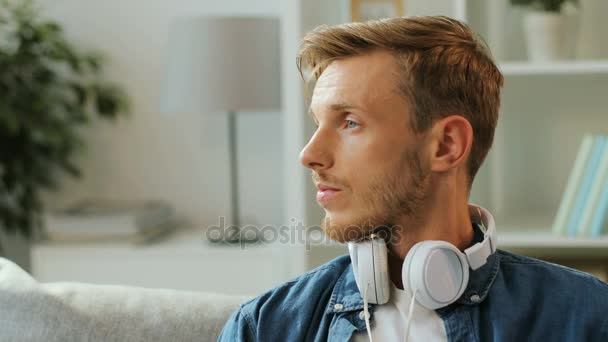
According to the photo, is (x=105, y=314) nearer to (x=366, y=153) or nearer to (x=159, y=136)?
(x=366, y=153)

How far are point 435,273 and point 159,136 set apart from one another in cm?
205

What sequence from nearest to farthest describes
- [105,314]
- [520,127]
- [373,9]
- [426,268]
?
[426,268], [105,314], [373,9], [520,127]

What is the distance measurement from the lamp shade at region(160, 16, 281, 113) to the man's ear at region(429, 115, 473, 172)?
1423mm

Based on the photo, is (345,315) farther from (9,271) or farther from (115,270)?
(115,270)

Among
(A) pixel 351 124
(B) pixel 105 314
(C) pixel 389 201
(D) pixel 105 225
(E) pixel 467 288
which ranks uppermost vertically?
(A) pixel 351 124

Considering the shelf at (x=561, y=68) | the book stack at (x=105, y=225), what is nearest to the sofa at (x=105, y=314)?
the shelf at (x=561, y=68)

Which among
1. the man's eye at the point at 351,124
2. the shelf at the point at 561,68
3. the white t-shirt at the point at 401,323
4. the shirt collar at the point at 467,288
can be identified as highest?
the shelf at the point at 561,68

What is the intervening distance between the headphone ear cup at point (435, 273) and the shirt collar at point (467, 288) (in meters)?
0.03

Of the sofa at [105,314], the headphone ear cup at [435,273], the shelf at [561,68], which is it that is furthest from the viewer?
the shelf at [561,68]

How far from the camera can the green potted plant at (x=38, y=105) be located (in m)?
2.68

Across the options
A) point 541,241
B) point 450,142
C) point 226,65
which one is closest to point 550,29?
point 541,241

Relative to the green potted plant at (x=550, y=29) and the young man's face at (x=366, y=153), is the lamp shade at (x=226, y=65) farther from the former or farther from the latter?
the young man's face at (x=366, y=153)

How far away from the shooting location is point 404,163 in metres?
1.12

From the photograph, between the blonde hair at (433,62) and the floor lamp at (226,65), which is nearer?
the blonde hair at (433,62)
